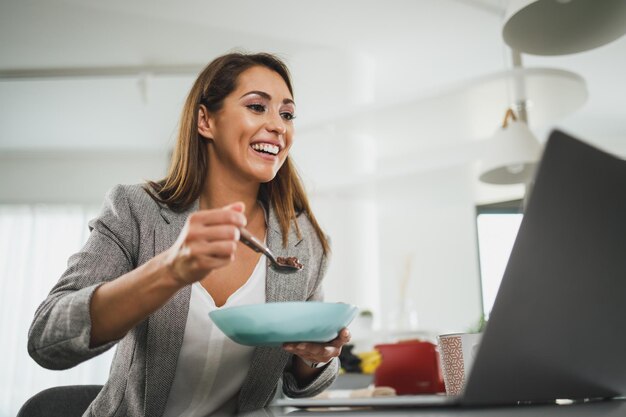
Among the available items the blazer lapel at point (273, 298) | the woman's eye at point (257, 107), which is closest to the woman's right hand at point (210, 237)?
the blazer lapel at point (273, 298)

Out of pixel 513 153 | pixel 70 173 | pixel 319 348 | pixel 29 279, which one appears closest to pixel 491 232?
pixel 513 153

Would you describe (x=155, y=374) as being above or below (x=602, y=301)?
below

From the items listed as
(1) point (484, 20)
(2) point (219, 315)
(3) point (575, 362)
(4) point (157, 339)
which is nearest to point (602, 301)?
(3) point (575, 362)

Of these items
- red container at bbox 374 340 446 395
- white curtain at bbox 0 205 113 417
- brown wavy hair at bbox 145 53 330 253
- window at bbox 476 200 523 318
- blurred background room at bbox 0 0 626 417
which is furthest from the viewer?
window at bbox 476 200 523 318

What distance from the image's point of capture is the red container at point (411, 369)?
1.68m

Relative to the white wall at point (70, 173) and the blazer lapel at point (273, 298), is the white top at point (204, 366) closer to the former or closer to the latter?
the blazer lapel at point (273, 298)

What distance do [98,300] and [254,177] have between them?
1.99 ft

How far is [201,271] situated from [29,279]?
629 cm

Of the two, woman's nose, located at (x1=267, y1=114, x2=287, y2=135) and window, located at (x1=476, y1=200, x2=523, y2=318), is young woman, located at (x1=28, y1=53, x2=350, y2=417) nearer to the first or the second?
woman's nose, located at (x1=267, y1=114, x2=287, y2=135)

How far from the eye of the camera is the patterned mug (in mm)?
863

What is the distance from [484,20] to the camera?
3.99 metres

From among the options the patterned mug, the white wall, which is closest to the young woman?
the patterned mug

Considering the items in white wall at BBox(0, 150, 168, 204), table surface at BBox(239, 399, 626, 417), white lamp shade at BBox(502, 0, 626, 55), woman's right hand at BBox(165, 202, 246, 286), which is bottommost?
table surface at BBox(239, 399, 626, 417)

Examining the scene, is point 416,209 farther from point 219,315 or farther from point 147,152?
point 219,315
